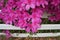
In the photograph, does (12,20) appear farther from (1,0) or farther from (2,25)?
(2,25)

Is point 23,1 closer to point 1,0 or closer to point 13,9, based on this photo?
point 13,9

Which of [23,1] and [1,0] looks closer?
[23,1]

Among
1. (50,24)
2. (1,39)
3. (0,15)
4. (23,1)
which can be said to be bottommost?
(1,39)

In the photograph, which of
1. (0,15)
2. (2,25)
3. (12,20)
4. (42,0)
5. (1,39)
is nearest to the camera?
(42,0)

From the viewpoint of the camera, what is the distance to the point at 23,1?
1.80 meters

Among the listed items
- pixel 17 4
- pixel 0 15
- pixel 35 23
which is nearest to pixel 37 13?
pixel 35 23

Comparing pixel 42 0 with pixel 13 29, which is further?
pixel 13 29

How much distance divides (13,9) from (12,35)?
1.21 m

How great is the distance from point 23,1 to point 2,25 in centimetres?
131

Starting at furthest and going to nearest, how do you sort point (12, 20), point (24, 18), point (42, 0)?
point (12, 20)
point (24, 18)
point (42, 0)

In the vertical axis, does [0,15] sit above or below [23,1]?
below

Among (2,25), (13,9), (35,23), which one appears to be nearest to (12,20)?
(13,9)

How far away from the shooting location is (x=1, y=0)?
93.4 inches

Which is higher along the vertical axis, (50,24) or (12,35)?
(50,24)
